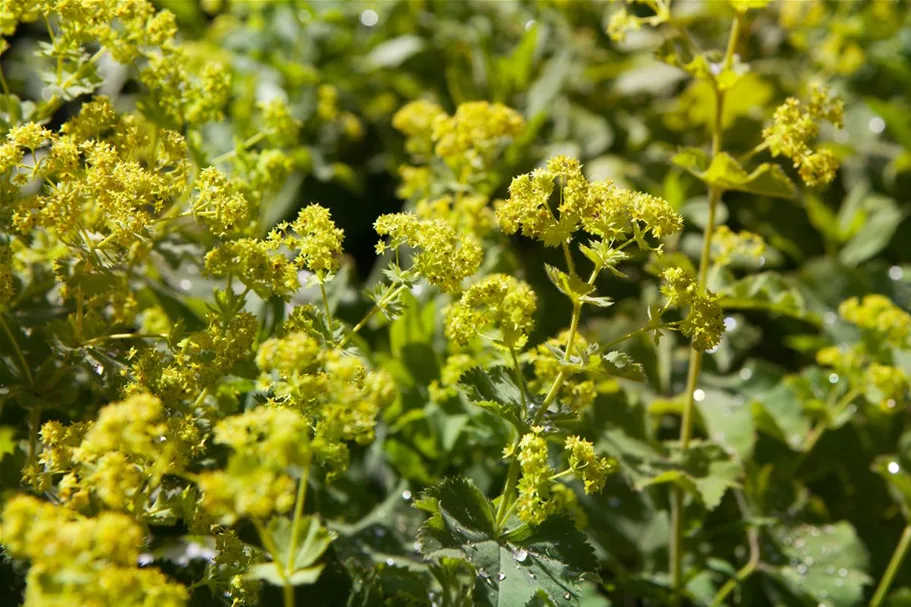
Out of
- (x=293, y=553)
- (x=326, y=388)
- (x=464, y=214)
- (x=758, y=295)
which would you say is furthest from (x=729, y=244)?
(x=293, y=553)

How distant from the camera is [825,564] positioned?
188 cm

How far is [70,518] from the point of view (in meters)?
1.06

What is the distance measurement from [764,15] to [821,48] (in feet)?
1.13

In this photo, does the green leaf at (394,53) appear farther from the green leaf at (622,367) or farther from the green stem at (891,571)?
the green stem at (891,571)

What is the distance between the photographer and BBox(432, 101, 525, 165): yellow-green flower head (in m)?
1.84

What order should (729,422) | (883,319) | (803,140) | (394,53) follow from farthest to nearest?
(394,53) < (729,422) < (883,319) < (803,140)

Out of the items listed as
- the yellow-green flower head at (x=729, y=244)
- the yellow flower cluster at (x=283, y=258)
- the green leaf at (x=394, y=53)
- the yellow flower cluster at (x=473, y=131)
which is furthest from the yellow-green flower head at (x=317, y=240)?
the green leaf at (x=394, y=53)

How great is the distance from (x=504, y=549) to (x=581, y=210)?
0.50m

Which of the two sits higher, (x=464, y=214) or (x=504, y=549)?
(x=464, y=214)

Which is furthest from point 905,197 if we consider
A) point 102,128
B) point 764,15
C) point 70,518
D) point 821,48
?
point 70,518

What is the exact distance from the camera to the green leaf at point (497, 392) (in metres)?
1.27

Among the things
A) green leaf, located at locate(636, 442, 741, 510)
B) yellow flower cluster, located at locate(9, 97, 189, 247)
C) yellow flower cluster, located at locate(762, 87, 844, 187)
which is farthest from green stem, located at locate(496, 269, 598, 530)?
yellow flower cluster, located at locate(9, 97, 189, 247)

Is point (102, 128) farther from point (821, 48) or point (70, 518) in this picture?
point (821, 48)

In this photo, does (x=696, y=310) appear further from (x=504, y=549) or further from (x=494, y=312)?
(x=504, y=549)
